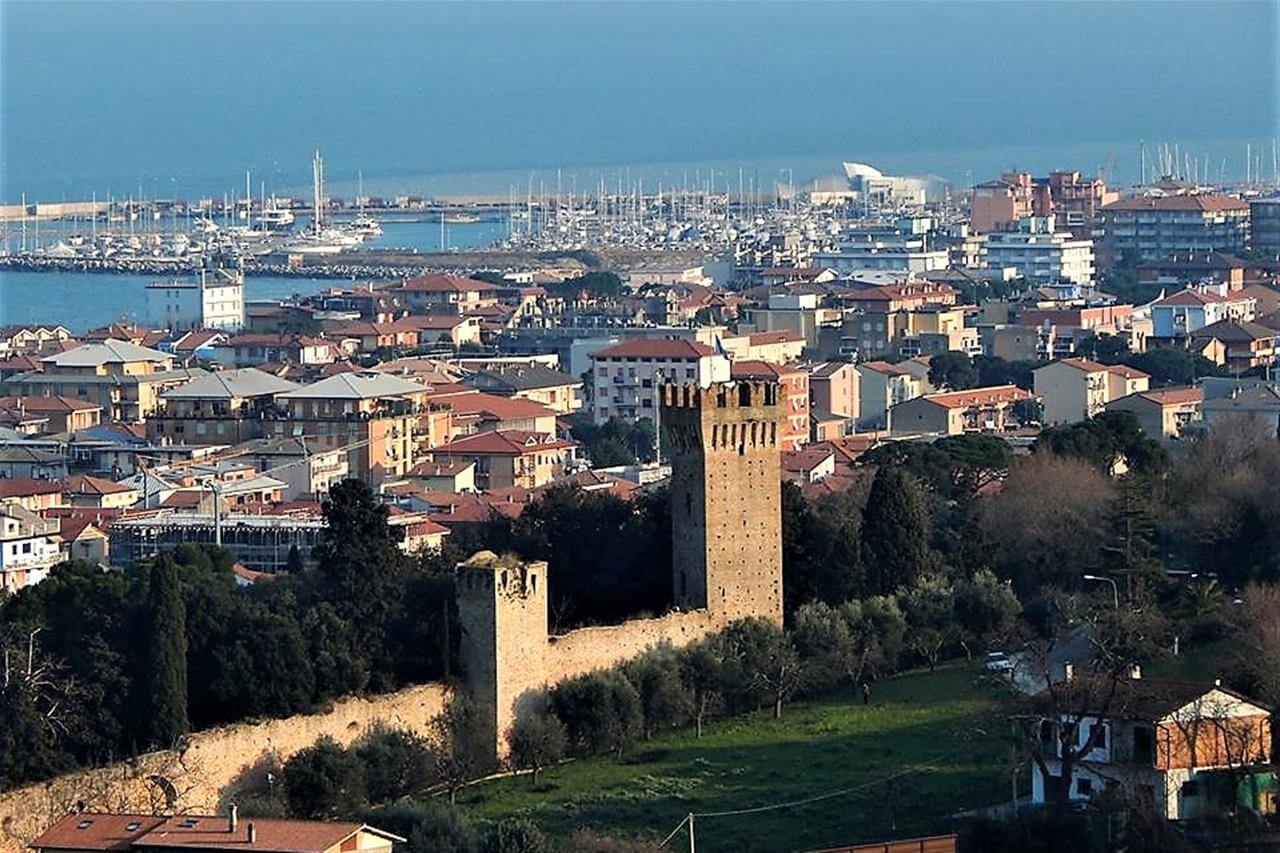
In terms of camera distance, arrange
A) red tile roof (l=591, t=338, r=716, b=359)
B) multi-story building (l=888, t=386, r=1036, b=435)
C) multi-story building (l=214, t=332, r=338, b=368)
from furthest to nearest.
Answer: multi-story building (l=214, t=332, r=338, b=368)
red tile roof (l=591, t=338, r=716, b=359)
multi-story building (l=888, t=386, r=1036, b=435)

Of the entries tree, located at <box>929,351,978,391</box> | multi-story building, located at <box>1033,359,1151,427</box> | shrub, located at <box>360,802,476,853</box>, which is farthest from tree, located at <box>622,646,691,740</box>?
tree, located at <box>929,351,978,391</box>

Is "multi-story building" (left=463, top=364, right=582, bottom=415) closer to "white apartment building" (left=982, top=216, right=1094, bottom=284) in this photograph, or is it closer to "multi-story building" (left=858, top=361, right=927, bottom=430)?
"multi-story building" (left=858, top=361, right=927, bottom=430)

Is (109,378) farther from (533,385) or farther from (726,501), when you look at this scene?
(726,501)

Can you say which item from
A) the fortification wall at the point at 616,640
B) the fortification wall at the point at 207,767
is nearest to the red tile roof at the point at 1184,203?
the fortification wall at the point at 616,640

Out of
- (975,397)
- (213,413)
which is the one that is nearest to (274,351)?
(975,397)

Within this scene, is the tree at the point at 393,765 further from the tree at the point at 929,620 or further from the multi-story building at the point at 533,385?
the multi-story building at the point at 533,385
